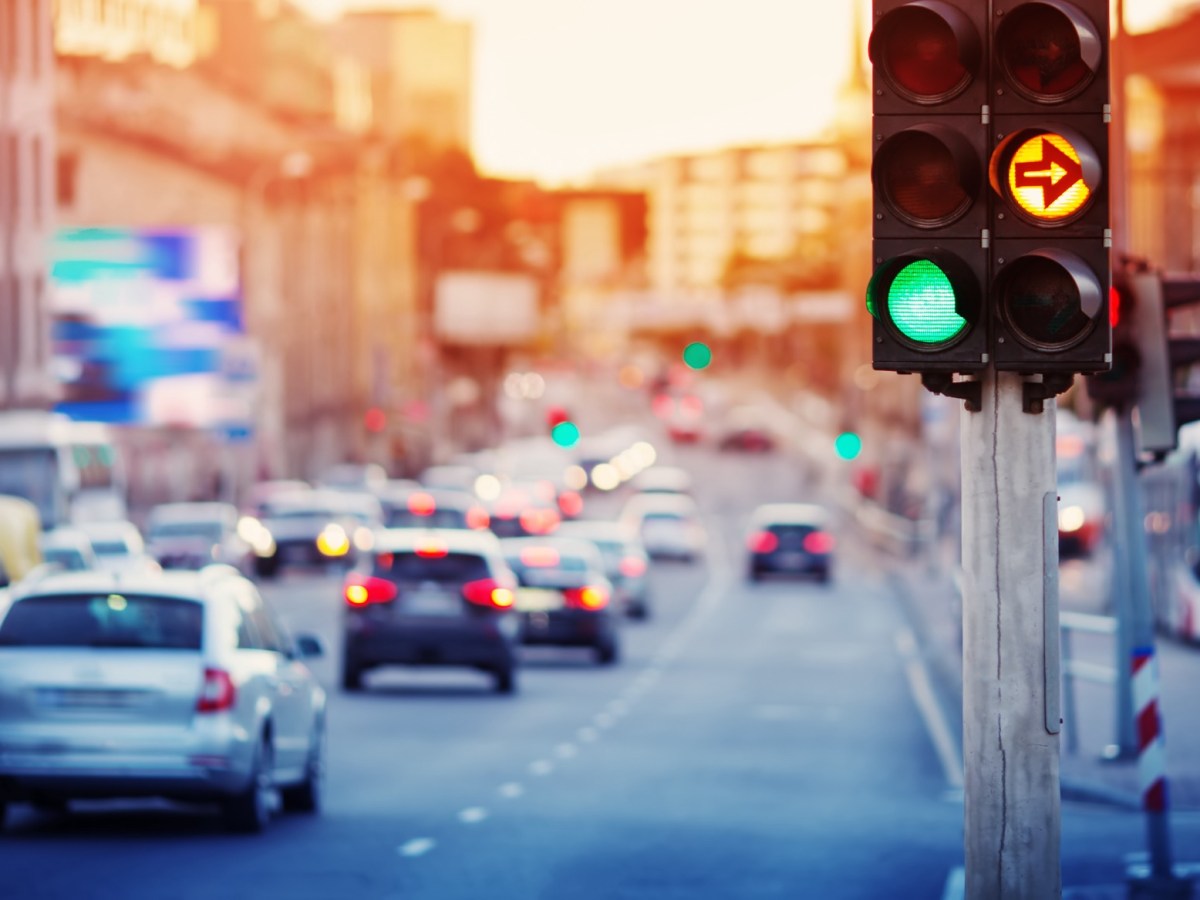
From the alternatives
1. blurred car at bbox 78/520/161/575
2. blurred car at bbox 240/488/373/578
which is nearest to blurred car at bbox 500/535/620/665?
blurred car at bbox 78/520/161/575

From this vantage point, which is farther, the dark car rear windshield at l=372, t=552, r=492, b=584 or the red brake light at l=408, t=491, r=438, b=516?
the red brake light at l=408, t=491, r=438, b=516

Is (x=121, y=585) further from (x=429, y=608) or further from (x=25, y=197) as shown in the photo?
(x=25, y=197)

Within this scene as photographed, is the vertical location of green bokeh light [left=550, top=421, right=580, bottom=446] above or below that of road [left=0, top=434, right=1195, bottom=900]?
above

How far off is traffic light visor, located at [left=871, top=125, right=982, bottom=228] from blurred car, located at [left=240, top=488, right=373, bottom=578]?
165ft

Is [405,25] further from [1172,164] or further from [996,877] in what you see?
[996,877]

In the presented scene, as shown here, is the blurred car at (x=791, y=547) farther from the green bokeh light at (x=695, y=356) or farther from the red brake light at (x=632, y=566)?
the green bokeh light at (x=695, y=356)

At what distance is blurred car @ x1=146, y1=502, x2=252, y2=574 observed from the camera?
50.0 m

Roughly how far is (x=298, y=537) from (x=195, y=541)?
7.60 metres

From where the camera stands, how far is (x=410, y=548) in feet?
98.5

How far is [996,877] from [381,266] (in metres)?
118

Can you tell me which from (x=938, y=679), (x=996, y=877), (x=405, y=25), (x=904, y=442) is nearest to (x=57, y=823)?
(x=996, y=877)

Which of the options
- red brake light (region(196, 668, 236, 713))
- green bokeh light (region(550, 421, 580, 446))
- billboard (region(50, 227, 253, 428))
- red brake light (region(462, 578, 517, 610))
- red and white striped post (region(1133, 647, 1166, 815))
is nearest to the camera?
red and white striped post (region(1133, 647, 1166, 815))

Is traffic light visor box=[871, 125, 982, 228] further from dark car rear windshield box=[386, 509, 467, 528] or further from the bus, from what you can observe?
dark car rear windshield box=[386, 509, 467, 528]

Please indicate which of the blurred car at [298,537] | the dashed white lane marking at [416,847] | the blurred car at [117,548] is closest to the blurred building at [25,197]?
the blurred car at [298,537]
